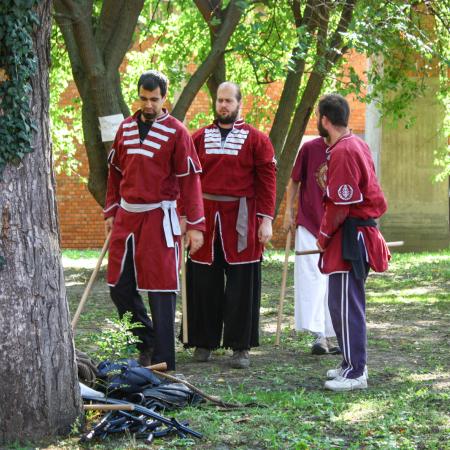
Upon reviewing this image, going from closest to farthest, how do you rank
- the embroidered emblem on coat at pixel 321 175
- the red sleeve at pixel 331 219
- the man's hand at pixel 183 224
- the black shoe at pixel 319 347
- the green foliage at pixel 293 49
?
1. the red sleeve at pixel 331 219
2. the man's hand at pixel 183 224
3. the embroidered emblem on coat at pixel 321 175
4. the black shoe at pixel 319 347
5. the green foliage at pixel 293 49

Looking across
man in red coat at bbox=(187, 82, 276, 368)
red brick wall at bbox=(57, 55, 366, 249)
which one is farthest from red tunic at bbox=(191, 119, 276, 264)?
red brick wall at bbox=(57, 55, 366, 249)

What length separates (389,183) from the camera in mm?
21766

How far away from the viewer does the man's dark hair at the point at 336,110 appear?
696cm

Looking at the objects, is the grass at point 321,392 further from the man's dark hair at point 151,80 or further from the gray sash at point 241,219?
the man's dark hair at point 151,80

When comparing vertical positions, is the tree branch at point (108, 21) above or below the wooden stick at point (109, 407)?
above

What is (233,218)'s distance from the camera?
8.18 m

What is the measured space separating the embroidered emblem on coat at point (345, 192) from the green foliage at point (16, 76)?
7.50 feet

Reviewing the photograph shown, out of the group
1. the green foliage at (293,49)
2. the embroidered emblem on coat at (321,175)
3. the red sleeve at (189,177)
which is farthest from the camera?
the green foliage at (293,49)

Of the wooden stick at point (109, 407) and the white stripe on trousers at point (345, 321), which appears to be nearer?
the wooden stick at point (109, 407)

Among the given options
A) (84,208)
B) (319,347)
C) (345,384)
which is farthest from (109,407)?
(84,208)

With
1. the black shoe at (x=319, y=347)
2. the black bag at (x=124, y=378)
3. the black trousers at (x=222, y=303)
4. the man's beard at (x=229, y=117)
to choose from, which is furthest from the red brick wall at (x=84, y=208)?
the black bag at (x=124, y=378)

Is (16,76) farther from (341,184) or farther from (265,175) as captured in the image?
(265,175)

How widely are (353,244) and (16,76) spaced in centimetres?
268

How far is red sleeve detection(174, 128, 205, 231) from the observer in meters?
7.37
